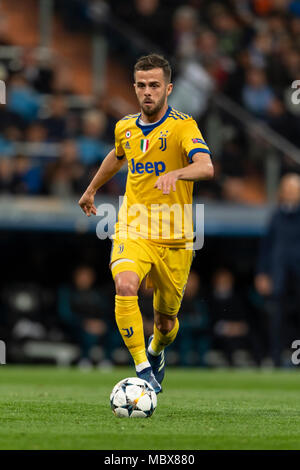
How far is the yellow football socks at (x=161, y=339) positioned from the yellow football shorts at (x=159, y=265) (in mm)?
224

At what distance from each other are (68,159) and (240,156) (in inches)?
105

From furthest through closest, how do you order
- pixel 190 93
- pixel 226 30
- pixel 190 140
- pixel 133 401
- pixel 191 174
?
pixel 226 30, pixel 190 93, pixel 190 140, pixel 191 174, pixel 133 401

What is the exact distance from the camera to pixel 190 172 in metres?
6.76

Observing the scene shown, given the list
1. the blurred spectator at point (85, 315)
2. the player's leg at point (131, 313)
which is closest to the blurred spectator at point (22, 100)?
the blurred spectator at point (85, 315)

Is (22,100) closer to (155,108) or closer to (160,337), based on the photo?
(160,337)

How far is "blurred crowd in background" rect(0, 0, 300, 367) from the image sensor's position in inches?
612

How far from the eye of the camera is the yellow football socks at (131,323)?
7035 millimetres

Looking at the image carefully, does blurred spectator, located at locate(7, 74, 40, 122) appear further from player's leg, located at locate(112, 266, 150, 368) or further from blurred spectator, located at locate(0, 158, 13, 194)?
player's leg, located at locate(112, 266, 150, 368)

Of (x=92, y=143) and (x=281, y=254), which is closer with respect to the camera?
(x=281, y=254)

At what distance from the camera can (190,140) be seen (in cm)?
731

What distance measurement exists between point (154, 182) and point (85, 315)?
822 cm

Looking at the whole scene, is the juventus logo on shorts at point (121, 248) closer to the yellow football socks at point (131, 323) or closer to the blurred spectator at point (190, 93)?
the yellow football socks at point (131, 323)

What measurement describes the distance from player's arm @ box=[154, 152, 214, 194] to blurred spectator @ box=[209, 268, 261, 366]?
8870mm

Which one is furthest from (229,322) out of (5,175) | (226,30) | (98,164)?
(226,30)
